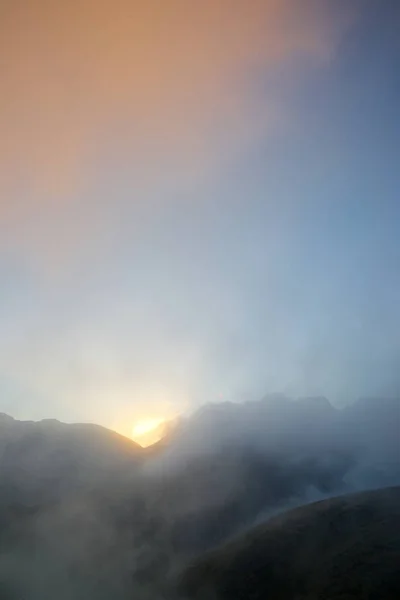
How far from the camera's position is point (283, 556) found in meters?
63.0

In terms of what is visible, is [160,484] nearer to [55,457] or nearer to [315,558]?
[55,457]

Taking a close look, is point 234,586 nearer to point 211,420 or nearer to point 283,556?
point 283,556

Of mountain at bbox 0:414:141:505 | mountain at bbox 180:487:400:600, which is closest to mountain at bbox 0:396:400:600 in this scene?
mountain at bbox 0:414:141:505

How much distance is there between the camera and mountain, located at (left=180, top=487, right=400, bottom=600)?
50.7 metres

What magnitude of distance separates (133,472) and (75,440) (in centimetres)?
1954

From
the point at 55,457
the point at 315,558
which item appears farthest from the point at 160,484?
the point at 315,558

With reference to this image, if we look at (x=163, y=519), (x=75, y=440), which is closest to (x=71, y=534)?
(x=163, y=519)

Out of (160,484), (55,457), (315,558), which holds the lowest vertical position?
(315,558)

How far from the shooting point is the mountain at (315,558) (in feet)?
166

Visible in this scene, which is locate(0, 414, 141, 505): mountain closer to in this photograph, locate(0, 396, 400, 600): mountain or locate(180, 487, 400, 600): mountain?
locate(0, 396, 400, 600): mountain

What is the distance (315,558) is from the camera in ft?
194

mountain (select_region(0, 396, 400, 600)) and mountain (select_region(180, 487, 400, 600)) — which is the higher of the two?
mountain (select_region(0, 396, 400, 600))

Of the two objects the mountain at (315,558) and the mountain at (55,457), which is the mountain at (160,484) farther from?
the mountain at (315,558)

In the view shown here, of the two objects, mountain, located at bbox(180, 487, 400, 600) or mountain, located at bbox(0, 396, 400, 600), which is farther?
mountain, located at bbox(0, 396, 400, 600)
